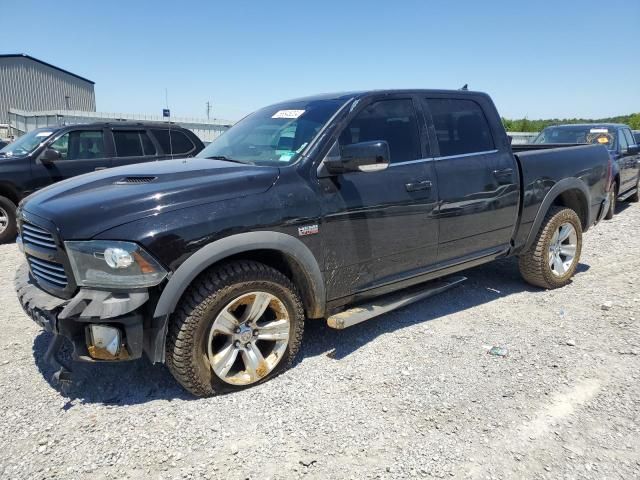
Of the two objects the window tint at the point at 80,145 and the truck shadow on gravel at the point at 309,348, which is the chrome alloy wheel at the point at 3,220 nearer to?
the window tint at the point at 80,145

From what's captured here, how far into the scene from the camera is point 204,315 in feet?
8.82

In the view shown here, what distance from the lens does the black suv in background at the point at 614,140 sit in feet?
30.1

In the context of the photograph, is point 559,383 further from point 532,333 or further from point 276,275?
point 276,275

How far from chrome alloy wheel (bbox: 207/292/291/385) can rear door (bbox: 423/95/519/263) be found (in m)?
1.54

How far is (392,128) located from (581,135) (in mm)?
7806

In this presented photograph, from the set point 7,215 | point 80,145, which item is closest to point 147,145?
point 80,145

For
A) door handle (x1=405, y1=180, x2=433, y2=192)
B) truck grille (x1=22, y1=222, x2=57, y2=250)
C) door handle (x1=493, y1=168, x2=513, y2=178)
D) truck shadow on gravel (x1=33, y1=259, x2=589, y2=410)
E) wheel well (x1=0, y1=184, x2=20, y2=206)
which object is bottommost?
truck shadow on gravel (x1=33, y1=259, x2=589, y2=410)

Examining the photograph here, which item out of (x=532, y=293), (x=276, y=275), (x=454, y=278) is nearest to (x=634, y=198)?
(x=532, y=293)

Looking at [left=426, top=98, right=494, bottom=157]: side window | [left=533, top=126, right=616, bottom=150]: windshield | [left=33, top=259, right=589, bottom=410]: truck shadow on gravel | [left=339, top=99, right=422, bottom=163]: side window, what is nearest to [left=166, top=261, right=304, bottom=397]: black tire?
[left=33, top=259, right=589, bottom=410]: truck shadow on gravel

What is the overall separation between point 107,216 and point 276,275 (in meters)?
1.05

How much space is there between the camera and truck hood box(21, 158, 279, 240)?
251 centimetres

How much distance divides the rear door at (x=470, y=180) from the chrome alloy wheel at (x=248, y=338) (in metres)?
1.54

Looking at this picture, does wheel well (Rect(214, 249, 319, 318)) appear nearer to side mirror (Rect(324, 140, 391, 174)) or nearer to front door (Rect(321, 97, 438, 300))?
front door (Rect(321, 97, 438, 300))

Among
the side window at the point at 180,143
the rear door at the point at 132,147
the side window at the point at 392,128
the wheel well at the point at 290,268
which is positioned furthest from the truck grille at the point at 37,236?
the side window at the point at 180,143
